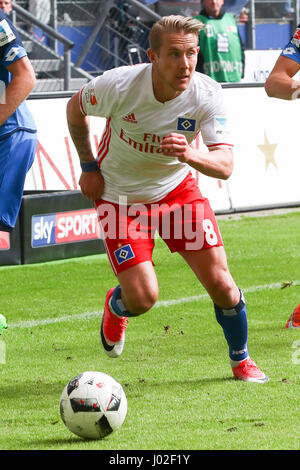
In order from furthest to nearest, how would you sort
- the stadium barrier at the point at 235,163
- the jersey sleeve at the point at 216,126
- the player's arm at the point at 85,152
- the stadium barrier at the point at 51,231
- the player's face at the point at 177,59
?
1. the stadium barrier at the point at 235,163
2. the stadium barrier at the point at 51,231
3. the player's arm at the point at 85,152
4. the jersey sleeve at the point at 216,126
5. the player's face at the point at 177,59

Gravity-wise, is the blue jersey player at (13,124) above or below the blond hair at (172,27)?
below

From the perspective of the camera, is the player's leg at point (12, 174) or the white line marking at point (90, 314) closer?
the player's leg at point (12, 174)

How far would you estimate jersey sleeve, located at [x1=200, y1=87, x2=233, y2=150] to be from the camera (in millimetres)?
5418

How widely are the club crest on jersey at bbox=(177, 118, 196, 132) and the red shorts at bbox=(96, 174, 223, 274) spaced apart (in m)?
0.48

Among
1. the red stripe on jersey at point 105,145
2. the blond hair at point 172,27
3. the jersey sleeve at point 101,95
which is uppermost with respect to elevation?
the blond hair at point 172,27

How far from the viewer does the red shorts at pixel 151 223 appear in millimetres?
5742

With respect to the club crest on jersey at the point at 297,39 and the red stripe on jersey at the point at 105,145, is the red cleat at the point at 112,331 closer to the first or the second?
the red stripe on jersey at the point at 105,145

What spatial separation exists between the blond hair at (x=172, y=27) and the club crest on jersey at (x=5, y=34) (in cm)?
111

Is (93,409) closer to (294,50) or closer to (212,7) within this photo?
(294,50)

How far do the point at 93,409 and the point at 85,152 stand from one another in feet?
5.95

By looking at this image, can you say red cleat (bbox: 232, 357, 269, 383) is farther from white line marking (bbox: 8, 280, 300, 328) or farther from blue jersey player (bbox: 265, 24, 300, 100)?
white line marking (bbox: 8, 280, 300, 328)

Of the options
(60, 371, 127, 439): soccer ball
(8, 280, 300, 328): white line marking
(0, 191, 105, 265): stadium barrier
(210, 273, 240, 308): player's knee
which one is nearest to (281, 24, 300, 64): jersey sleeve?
(210, 273, 240, 308): player's knee

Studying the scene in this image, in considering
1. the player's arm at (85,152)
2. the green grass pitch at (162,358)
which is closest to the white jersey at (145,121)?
the player's arm at (85,152)

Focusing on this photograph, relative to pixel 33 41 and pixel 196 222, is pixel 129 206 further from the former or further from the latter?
pixel 33 41
